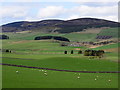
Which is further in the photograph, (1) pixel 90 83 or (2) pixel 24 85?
(1) pixel 90 83

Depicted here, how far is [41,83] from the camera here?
128ft

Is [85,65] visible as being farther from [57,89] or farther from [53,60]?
[57,89]

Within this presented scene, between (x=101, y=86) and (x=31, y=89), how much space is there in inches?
450

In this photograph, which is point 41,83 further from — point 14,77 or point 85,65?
point 85,65

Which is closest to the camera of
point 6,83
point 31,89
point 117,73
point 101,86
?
point 31,89

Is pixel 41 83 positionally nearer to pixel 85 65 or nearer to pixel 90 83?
pixel 90 83

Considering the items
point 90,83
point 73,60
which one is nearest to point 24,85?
point 90,83

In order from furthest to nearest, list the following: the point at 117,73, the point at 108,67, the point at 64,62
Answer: the point at 64,62
the point at 108,67
the point at 117,73

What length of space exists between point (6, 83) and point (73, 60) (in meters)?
37.1

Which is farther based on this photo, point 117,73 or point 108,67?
point 108,67

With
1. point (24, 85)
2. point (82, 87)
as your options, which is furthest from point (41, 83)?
point (82, 87)

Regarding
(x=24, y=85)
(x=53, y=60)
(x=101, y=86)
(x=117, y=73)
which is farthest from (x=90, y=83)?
(x=53, y=60)

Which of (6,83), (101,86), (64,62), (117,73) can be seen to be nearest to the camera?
(6,83)

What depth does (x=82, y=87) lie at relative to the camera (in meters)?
38.3
